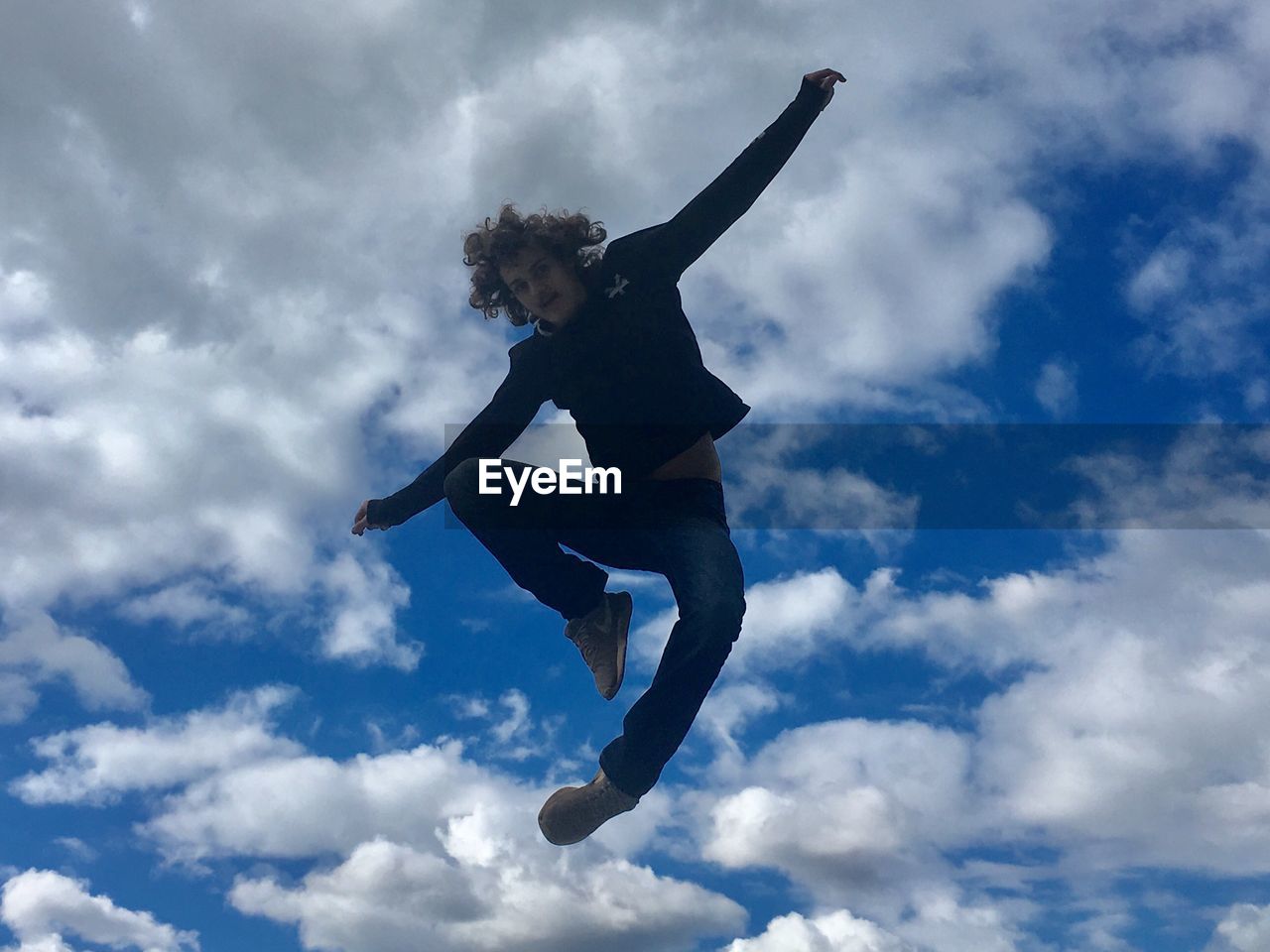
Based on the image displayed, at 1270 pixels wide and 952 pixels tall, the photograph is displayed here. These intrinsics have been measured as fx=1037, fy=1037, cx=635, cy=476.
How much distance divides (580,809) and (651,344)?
9.49 feet

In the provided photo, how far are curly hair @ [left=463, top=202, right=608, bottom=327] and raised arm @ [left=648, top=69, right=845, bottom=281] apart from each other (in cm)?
83

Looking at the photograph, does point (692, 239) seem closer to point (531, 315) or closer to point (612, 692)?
point (531, 315)

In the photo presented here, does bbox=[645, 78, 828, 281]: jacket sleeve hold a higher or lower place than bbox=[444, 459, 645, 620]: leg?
higher

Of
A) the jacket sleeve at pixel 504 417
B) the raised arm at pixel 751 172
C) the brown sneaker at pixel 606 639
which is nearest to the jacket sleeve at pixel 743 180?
the raised arm at pixel 751 172

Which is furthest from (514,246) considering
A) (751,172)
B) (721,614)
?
(721,614)

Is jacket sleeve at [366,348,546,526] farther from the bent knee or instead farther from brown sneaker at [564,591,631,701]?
the bent knee

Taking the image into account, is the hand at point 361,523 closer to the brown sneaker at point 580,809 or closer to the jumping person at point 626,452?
the jumping person at point 626,452

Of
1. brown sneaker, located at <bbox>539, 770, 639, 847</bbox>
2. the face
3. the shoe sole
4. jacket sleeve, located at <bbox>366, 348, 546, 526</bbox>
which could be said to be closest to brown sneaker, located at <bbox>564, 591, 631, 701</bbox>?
the shoe sole

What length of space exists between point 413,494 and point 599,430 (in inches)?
62.9

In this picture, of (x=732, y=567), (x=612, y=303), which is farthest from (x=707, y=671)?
(x=612, y=303)

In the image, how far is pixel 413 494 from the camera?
7418mm

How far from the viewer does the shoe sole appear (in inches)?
285

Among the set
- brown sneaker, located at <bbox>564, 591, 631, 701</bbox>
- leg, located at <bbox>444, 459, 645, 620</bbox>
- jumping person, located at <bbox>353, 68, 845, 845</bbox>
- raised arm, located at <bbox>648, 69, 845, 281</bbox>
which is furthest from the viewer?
brown sneaker, located at <bbox>564, 591, 631, 701</bbox>

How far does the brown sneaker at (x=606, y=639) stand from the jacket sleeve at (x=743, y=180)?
8.13 feet
